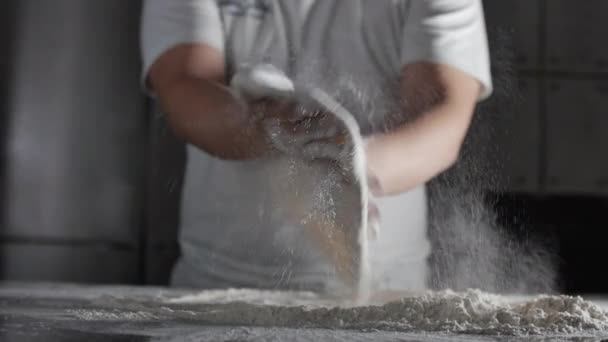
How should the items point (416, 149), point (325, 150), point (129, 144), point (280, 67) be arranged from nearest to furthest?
point (325, 150), point (416, 149), point (280, 67), point (129, 144)

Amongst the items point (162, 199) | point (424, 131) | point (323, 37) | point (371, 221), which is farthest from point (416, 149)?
point (162, 199)

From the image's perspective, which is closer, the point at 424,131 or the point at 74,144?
the point at 424,131

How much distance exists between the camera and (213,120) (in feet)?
3.50

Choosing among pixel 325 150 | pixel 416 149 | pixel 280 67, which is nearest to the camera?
pixel 325 150

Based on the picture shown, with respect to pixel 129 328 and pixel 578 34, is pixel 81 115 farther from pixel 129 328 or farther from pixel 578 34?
pixel 129 328

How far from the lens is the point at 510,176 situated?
182 centimetres

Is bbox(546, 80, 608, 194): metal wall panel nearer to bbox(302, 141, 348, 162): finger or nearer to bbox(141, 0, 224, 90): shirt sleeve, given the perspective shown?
bbox(141, 0, 224, 90): shirt sleeve

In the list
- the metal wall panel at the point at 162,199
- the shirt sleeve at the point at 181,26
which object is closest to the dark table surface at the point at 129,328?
the shirt sleeve at the point at 181,26

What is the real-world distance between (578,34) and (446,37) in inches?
33.1

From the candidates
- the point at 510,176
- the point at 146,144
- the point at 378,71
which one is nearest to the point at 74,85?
the point at 146,144

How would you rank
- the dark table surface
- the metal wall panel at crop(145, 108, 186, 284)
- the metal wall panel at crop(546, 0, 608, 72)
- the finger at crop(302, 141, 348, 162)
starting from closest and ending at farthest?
1. the dark table surface
2. the finger at crop(302, 141, 348, 162)
3. the metal wall panel at crop(145, 108, 186, 284)
4. the metal wall panel at crop(546, 0, 608, 72)

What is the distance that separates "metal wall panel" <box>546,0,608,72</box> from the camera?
6.18ft

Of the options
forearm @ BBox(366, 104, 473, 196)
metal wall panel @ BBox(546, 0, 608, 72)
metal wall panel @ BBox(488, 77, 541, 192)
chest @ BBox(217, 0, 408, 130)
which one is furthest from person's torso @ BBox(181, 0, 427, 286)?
metal wall panel @ BBox(546, 0, 608, 72)

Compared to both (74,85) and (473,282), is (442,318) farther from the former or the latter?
(74,85)
